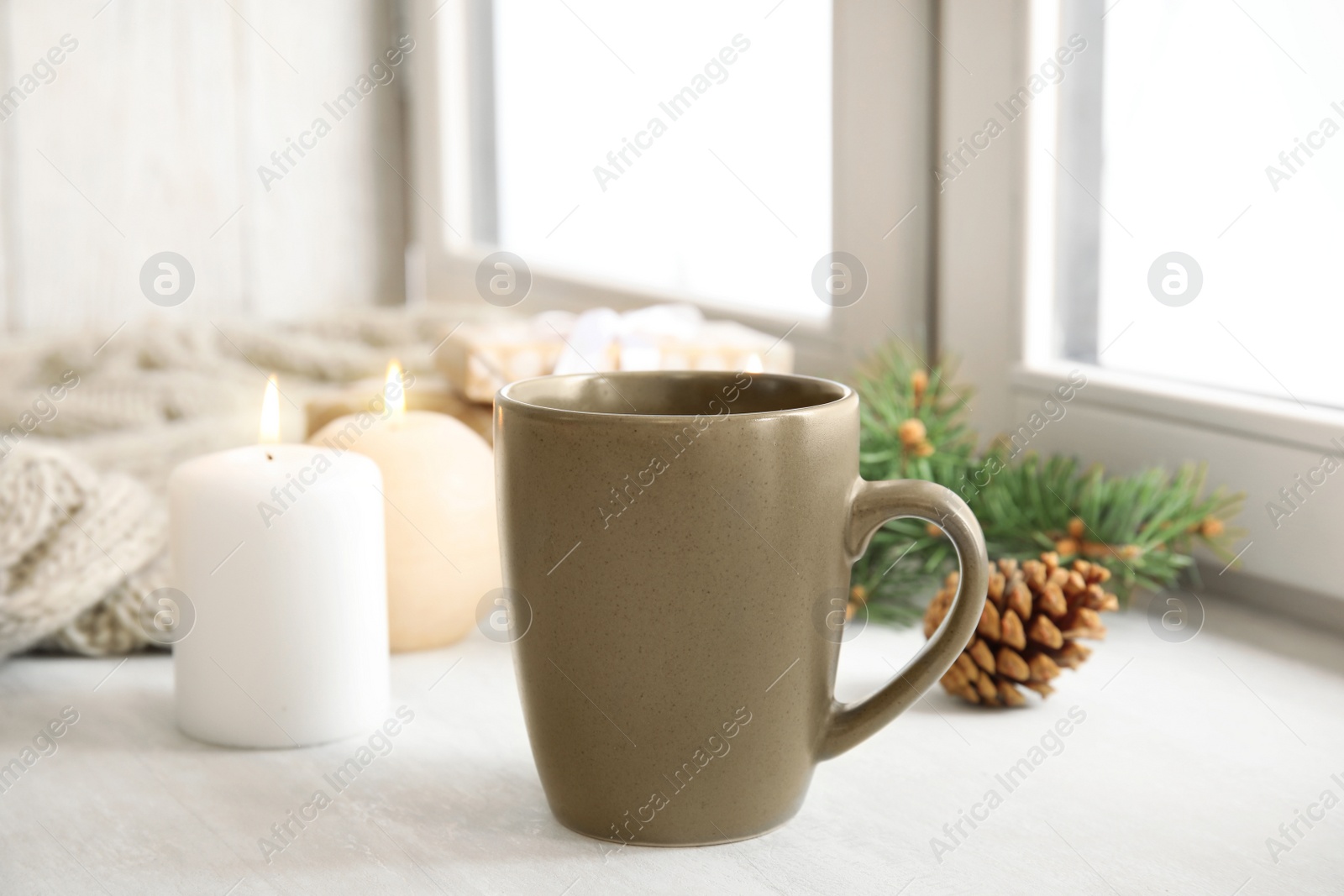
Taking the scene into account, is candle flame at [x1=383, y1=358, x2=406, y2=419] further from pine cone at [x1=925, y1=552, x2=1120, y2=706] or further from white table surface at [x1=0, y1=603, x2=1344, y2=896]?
pine cone at [x1=925, y1=552, x2=1120, y2=706]

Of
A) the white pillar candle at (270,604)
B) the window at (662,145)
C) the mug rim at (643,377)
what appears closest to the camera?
the mug rim at (643,377)

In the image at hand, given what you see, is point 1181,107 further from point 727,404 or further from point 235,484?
point 235,484

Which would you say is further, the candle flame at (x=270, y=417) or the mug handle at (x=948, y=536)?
the candle flame at (x=270, y=417)

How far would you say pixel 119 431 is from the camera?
0.89 metres

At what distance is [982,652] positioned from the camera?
20.8 inches

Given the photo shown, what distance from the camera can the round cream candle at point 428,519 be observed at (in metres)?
0.60

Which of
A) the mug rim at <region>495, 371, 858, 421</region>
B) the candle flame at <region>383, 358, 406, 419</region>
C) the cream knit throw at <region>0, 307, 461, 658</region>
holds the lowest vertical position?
the cream knit throw at <region>0, 307, 461, 658</region>

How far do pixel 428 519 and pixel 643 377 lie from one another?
0.18m

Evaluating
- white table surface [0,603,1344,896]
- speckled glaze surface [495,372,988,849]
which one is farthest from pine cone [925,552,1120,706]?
speckled glaze surface [495,372,988,849]

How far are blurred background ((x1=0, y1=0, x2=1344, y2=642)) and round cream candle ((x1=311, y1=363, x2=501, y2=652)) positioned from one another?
4.3 inches

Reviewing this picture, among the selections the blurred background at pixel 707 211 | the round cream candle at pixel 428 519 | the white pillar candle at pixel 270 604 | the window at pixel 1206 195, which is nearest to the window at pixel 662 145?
the blurred background at pixel 707 211

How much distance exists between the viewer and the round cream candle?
60 centimetres

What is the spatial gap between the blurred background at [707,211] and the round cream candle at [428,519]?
0.35 ft

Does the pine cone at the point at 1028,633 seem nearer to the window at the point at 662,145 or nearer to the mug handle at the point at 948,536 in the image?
the mug handle at the point at 948,536
